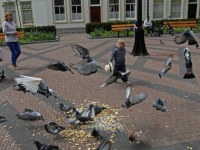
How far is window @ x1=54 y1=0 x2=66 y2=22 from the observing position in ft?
83.3

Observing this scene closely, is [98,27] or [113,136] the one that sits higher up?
[98,27]

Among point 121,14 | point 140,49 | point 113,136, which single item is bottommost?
point 113,136

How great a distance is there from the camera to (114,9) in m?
26.1

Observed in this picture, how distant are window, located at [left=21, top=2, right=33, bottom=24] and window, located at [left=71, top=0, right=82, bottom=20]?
4.49 meters

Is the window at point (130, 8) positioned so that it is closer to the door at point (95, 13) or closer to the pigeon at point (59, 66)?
the door at point (95, 13)

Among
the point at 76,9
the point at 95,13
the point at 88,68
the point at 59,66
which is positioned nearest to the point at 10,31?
the point at 59,66

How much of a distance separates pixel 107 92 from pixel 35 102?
1862mm

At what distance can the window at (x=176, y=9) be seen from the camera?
87.0 ft

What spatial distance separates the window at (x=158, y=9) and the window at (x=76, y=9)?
27.0 feet

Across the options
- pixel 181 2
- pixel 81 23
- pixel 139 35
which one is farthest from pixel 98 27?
pixel 181 2

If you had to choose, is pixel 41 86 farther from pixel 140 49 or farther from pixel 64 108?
pixel 140 49

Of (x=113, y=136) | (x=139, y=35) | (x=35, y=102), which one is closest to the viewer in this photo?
(x=113, y=136)

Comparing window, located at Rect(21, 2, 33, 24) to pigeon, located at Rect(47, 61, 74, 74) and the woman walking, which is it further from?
pigeon, located at Rect(47, 61, 74, 74)

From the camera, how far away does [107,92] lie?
6391 millimetres
